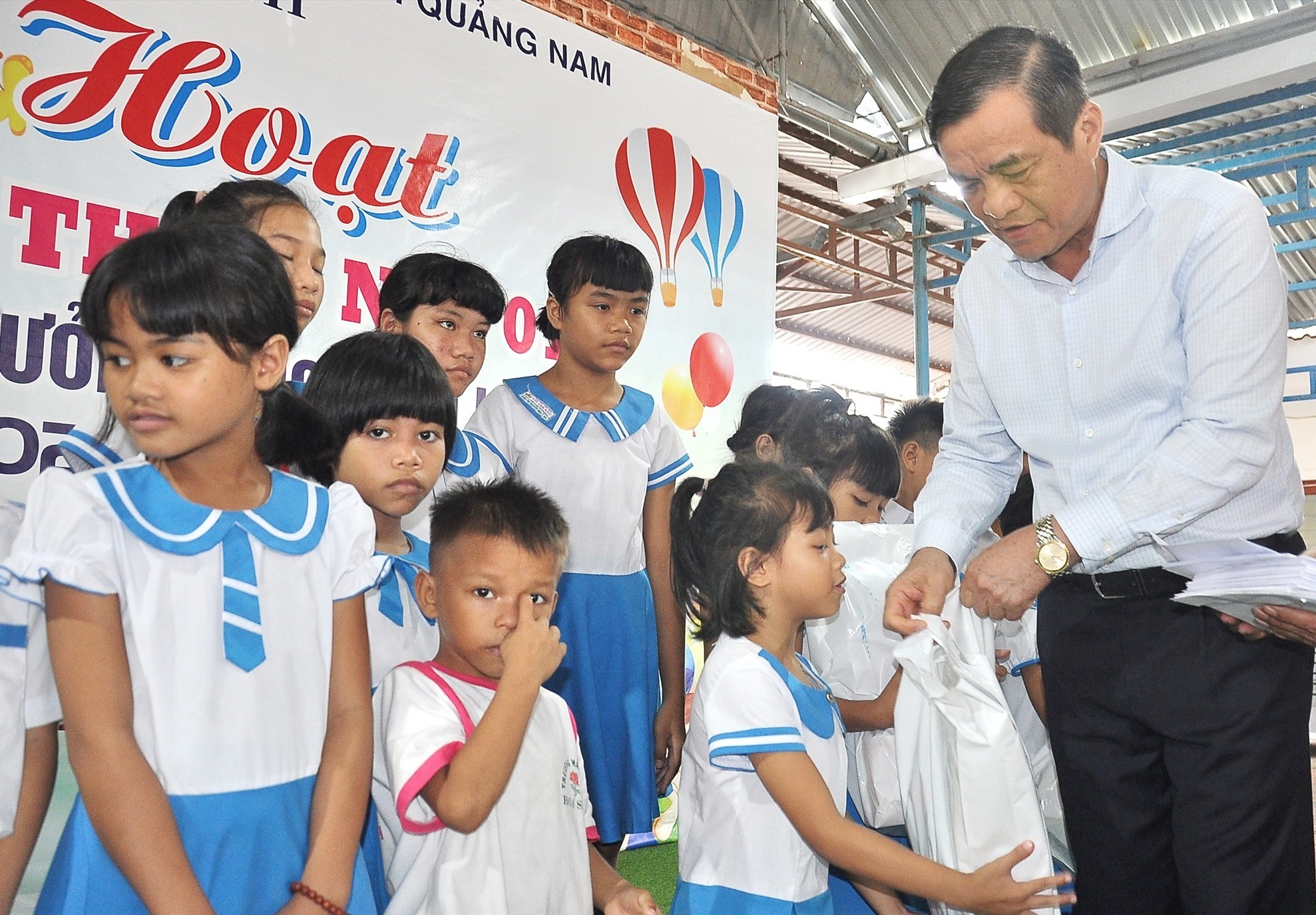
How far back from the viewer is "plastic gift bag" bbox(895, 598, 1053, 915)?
1.55 metres

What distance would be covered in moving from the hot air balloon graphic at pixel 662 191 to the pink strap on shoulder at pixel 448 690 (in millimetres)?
3097

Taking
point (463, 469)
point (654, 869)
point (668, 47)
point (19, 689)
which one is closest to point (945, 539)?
point (463, 469)

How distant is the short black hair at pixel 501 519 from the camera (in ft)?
4.92

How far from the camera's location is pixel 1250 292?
59.1 inches

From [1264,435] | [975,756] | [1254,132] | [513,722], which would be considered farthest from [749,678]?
[1254,132]

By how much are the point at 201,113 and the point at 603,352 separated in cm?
163

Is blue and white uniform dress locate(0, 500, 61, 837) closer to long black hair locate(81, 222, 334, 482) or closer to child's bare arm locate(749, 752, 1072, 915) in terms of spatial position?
long black hair locate(81, 222, 334, 482)

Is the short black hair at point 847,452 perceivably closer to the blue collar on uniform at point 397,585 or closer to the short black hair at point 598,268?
the short black hair at point 598,268

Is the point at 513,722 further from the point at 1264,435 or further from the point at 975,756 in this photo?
the point at 1264,435

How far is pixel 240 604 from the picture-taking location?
3.87 feet

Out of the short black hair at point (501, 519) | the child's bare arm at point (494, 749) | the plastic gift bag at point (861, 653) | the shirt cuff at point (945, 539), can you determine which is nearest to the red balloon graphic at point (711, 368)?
the plastic gift bag at point (861, 653)

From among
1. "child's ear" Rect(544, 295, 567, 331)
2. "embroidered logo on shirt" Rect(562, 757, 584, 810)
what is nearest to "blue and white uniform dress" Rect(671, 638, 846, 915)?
"embroidered logo on shirt" Rect(562, 757, 584, 810)

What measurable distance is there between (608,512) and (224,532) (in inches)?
49.3

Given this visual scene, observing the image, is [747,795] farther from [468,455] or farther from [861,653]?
[468,455]
